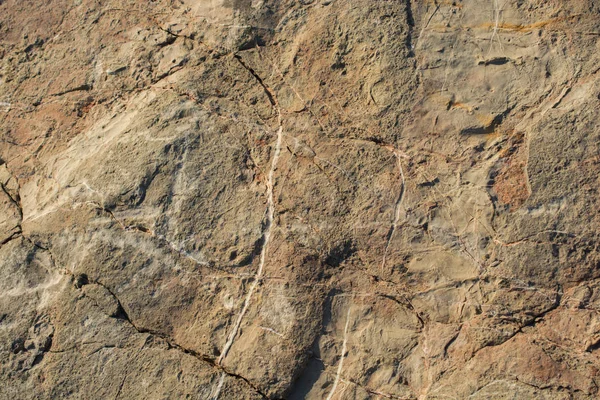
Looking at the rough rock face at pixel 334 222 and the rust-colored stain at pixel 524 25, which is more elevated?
the rust-colored stain at pixel 524 25

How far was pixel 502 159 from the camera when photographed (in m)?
2.91

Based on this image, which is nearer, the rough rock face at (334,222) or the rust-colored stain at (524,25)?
the rough rock face at (334,222)

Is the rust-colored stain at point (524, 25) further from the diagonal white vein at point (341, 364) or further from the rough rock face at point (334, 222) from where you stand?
the diagonal white vein at point (341, 364)

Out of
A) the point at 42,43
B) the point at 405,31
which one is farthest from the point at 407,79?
the point at 42,43

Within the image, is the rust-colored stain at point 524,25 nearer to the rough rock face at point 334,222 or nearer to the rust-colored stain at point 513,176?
the rough rock face at point 334,222

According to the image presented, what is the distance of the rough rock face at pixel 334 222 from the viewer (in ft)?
9.22

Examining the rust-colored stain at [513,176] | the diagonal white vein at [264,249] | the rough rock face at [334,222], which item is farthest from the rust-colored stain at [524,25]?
the diagonal white vein at [264,249]

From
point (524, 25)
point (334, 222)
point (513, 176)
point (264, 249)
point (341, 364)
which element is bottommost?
point (341, 364)

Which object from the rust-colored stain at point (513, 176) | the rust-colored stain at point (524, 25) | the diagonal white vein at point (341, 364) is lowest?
the diagonal white vein at point (341, 364)

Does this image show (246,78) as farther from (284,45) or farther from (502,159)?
(502,159)

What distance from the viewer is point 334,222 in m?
2.96

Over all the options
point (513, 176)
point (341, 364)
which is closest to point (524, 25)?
point (513, 176)

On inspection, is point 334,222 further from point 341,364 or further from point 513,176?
point 513,176

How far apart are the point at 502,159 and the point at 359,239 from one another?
760 mm
